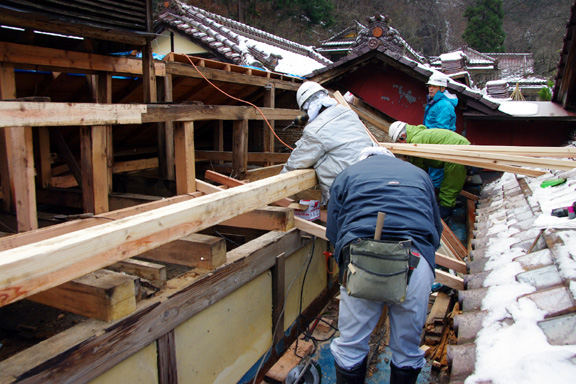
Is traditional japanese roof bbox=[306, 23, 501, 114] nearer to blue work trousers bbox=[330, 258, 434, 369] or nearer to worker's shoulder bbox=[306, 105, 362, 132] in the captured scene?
worker's shoulder bbox=[306, 105, 362, 132]

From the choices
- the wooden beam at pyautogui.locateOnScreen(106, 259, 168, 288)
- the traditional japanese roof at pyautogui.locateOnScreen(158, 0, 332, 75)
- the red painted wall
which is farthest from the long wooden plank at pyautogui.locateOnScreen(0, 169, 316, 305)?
the traditional japanese roof at pyautogui.locateOnScreen(158, 0, 332, 75)

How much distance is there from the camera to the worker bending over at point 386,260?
231cm

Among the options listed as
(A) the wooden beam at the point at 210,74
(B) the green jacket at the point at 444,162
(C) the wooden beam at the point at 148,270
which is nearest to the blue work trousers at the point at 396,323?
(C) the wooden beam at the point at 148,270

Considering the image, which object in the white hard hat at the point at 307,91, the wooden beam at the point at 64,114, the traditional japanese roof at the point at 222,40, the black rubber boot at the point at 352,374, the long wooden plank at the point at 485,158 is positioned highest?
the traditional japanese roof at the point at 222,40

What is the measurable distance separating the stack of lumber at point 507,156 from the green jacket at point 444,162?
1.10 metres

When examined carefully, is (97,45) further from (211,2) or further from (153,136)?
(211,2)

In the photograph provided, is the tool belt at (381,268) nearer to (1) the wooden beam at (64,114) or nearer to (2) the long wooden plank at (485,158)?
(1) the wooden beam at (64,114)

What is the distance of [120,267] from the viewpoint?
8.71 feet

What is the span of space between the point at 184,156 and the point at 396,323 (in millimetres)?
2199

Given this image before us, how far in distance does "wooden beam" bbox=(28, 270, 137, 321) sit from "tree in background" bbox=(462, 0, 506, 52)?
30.8 metres

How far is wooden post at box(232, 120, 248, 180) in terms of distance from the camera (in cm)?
487

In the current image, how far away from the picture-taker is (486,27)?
2739 centimetres

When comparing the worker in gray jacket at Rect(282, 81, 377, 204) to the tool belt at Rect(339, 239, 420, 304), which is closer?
the tool belt at Rect(339, 239, 420, 304)

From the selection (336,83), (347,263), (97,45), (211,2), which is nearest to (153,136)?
(97,45)
